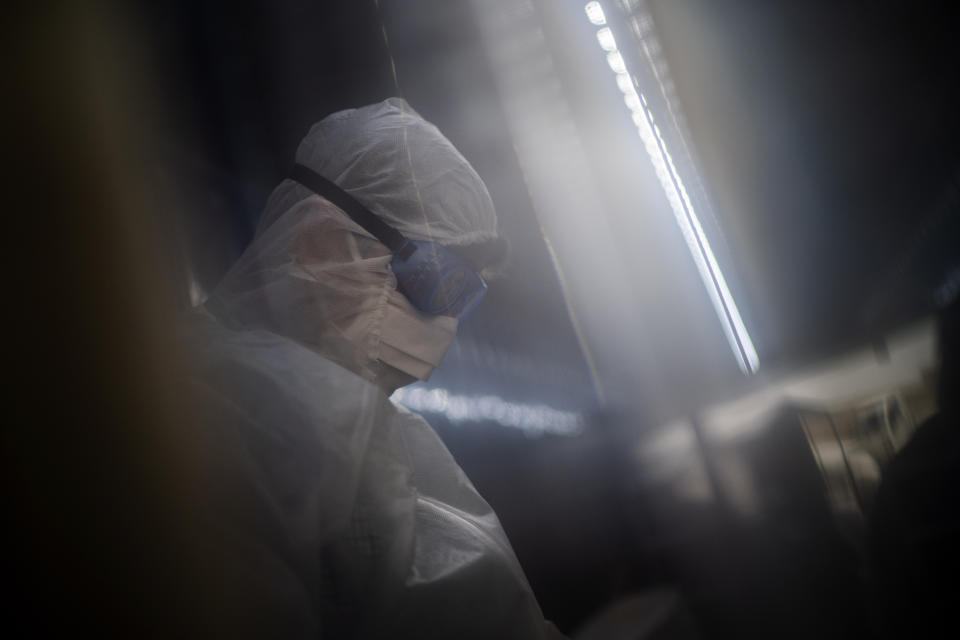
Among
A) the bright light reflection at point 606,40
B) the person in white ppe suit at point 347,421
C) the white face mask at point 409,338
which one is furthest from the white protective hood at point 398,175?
the bright light reflection at point 606,40

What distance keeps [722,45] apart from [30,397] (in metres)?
0.88

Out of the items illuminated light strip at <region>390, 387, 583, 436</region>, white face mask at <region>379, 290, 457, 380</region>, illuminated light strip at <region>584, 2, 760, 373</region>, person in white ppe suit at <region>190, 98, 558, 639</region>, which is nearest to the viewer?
person in white ppe suit at <region>190, 98, 558, 639</region>

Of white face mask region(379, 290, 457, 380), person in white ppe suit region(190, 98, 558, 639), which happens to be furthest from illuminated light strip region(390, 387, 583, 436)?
white face mask region(379, 290, 457, 380)

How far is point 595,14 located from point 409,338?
24.4 inches

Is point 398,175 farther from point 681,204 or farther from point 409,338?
point 681,204

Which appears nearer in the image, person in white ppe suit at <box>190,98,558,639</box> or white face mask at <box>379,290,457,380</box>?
person in white ppe suit at <box>190,98,558,639</box>

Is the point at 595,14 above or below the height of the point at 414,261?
above

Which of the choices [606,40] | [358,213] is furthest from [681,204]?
[358,213]

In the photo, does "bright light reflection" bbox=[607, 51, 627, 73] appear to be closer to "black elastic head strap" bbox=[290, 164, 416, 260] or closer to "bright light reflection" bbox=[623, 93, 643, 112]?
"bright light reflection" bbox=[623, 93, 643, 112]

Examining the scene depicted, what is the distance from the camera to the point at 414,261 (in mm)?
936

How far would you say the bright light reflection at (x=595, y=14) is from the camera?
838 millimetres

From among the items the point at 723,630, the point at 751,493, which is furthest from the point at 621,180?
the point at 723,630

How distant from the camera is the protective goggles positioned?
3.05 feet

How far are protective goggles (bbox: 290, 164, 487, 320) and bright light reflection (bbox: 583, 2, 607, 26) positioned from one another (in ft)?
1.50
